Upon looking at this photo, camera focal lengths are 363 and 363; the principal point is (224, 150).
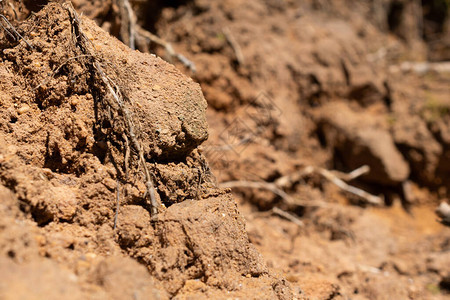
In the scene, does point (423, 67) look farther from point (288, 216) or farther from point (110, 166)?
point (110, 166)

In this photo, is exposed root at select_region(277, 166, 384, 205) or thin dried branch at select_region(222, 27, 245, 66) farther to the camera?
thin dried branch at select_region(222, 27, 245, 66)

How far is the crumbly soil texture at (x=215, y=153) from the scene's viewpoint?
1.51 m

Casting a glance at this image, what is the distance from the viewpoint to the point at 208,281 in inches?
62.5

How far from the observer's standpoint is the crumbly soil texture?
151cm

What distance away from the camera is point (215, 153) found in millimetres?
2877

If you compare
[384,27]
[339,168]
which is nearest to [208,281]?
[339,168]

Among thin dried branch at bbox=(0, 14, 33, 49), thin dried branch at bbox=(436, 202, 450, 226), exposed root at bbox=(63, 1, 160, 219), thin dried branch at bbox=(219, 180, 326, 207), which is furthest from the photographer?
thin dried branch at bbox=(219, 180, 326, 207)

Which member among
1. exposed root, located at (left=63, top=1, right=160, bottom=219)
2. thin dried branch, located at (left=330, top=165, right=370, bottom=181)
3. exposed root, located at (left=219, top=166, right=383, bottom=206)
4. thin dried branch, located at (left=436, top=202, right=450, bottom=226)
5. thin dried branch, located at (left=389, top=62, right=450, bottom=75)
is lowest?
thin dried branch, located at (left=330, top=165, right=370, bottom=181)

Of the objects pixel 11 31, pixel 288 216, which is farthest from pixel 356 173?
pixel 11 31

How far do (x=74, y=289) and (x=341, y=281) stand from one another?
6.24 ft

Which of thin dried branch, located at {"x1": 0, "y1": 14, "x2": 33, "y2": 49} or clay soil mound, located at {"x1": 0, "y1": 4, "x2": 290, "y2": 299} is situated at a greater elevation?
thin dried branch, located at {"x1": 0, "y1": 14, "x2": 33, "y2": 49}

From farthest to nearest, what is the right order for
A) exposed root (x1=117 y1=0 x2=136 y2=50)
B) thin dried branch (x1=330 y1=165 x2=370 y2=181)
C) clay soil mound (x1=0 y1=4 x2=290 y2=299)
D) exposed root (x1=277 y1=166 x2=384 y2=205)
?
1. thin dried branch (x1=330 y1=165 x2=370 y2=181)
2. exposed root (x1=277 y1=166 x2=384 y2=205)
3. exposed root (x1=117 y1=0 x2=136 y2=50)
4. clay soil mound (x1=0 y1=4 x2=290 y2=299)

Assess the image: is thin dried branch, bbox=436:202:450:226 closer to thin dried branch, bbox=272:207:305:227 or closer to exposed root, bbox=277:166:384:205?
exposed root, bbox=277:166:384:205

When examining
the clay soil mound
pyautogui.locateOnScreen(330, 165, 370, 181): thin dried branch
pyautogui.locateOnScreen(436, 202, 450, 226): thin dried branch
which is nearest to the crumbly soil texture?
the clay soil mound
